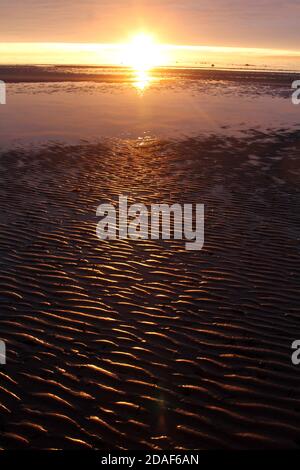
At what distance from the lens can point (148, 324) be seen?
8273mm

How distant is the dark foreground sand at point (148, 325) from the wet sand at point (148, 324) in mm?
23

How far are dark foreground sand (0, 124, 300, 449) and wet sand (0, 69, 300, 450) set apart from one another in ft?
0.08

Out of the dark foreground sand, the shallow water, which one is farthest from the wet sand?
the shallow water

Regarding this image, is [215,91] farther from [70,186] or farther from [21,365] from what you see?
[21,365]

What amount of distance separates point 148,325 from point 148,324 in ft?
0.11

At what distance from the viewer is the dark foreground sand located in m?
6.10

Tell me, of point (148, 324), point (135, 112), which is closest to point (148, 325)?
point (148, 324)

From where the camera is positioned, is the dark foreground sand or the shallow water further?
the shallow water

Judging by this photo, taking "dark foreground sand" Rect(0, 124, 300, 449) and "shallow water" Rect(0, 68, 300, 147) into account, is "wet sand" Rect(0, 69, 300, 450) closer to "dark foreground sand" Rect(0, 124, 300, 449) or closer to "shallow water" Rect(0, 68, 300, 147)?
"dark foreground sand" Rect(0, 124, 300, 449)

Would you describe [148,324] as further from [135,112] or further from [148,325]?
[135,112]

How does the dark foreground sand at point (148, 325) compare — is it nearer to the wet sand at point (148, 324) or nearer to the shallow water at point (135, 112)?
the wet sand at point (148, 324)

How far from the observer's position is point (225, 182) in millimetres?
16984

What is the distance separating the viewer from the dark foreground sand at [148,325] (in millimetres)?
6102

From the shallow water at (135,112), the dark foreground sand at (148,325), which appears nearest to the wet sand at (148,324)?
the dark foreground sand at (148,325)
